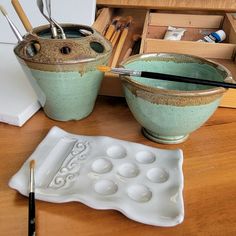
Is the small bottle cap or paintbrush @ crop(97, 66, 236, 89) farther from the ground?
paintbrush @ crop(97, 66, 236, 89)

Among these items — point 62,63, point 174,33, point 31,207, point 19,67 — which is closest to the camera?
point 31,207

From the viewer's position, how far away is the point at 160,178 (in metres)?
0.37

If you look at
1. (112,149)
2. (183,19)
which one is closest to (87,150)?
(112,149)

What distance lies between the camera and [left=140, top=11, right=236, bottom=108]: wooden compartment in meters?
0.60

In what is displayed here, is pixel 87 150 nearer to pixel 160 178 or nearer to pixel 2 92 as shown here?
pixel 160 178

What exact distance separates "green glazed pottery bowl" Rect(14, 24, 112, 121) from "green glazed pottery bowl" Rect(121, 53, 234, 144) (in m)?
0.05

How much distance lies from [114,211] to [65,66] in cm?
21

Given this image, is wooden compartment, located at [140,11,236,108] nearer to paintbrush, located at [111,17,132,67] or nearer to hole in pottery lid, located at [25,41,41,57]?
paintbrush, located at [111,17,132,67]

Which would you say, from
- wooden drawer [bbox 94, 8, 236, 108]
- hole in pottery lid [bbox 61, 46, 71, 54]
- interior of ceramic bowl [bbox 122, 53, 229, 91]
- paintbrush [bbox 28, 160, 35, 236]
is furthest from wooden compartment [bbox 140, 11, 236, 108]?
paintbrush [bbox 28, 160, 35, 236]

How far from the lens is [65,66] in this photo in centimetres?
42

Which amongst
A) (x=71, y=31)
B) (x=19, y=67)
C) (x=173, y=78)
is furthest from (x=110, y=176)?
(x=19, y=67)

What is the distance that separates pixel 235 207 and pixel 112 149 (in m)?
0.17

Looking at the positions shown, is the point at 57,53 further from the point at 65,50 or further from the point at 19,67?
the point at 19,67

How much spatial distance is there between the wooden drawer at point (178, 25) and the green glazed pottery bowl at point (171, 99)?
0.31ft
